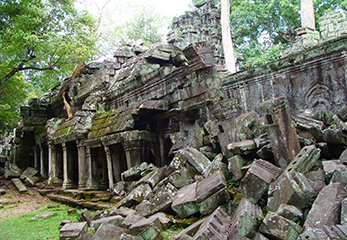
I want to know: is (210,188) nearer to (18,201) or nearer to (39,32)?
(18,201)

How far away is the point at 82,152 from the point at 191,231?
6.48m

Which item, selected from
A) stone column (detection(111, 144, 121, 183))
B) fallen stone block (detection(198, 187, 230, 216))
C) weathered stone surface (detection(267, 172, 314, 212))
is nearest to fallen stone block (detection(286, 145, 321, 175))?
weathered stone surface (detection(267, 172, 314, 212))

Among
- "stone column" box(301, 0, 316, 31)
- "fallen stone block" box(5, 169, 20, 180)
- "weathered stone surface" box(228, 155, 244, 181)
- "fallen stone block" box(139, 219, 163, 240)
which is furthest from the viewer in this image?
"stone column" box(301, 0, 316, 31)

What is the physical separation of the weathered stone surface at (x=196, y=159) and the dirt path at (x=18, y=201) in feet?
18.4

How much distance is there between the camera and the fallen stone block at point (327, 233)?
6.95 ft

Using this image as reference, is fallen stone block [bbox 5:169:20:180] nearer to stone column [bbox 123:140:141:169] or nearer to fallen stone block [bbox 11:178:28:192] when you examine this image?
fallen stone block [bbox 11:178:28:192]

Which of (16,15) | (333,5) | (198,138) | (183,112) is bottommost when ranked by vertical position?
(198,138)

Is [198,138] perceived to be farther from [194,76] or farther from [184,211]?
[184,211]

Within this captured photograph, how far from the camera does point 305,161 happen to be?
3.30m

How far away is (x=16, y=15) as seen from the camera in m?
11.8

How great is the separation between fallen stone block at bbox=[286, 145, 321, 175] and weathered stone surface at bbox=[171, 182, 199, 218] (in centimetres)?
128

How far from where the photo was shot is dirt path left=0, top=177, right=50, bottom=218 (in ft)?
26.3

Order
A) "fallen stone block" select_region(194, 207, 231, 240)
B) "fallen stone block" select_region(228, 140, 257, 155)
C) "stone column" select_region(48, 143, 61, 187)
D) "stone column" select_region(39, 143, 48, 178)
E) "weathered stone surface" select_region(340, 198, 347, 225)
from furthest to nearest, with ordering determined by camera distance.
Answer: "stone column" select_region(39, 143, 48, 178)
"stone column" select_region(48, 143, 61, 187)
"fallen stone block" select_region(228, 140, 257, 155)
"fallen stone block" select_region(194, 207, 231, 240)
"weathered stone surface" select_region(340, 198, 347, 225)

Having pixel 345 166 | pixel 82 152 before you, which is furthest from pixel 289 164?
pixel 82 152
